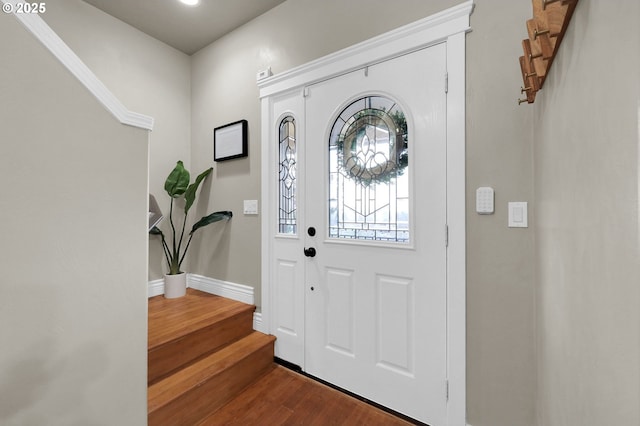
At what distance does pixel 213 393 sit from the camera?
171 centimetres

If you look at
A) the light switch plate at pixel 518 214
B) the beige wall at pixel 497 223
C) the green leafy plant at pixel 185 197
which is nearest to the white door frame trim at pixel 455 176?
the beige wall at pixel 497 223

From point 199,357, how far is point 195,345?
0.10 m

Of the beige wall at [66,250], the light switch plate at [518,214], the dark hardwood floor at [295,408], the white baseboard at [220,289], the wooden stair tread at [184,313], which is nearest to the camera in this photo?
the beige wall at [66,250]

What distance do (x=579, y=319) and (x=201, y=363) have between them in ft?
6.58

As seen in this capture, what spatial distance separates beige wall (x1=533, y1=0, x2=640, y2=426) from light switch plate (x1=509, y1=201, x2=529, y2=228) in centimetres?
45

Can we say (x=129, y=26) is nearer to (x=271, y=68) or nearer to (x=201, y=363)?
(x=271, y=68)

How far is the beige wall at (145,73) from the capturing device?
2.23 metres

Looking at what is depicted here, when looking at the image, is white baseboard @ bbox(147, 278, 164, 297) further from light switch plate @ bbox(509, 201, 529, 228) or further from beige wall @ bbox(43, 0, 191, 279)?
light switch plate @ bbox(509, 201, 529, 228)

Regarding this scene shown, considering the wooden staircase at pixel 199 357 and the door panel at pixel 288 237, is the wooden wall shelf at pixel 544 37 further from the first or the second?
the wooden staircase at pixel 199 357

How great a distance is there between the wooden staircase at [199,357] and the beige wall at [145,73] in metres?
0.88

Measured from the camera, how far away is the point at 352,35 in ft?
6.09

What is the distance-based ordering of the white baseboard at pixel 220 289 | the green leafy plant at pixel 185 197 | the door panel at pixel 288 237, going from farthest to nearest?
the green leafy plant at pixel 185 197 < the white baseboard at pixel 220 289 < the door panel at pixel 288 237

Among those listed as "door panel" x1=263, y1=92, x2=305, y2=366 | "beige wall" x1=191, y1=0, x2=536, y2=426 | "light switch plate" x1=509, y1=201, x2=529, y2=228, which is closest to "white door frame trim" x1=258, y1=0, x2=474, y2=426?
"beige wall" x1=191, y1=0, x2=536, y2=426

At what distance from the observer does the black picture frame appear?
2.43 m
